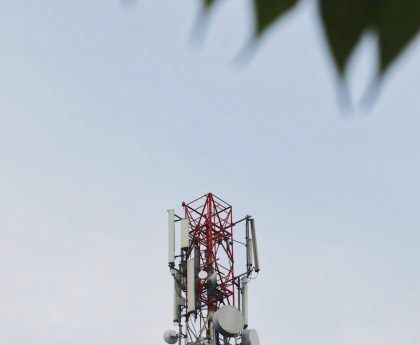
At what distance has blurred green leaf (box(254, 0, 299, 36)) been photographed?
0.66 meters

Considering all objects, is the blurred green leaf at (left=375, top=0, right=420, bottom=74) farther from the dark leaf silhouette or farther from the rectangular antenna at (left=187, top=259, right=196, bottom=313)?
the rectangular antenna at (left=187, top=259, right=196, bottom=313)

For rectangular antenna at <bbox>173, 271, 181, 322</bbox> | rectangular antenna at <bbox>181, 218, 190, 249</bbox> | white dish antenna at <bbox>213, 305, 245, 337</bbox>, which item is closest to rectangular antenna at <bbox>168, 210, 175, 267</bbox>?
rectangular antenna at <bbox>181, 218, 190, 249</bbox>

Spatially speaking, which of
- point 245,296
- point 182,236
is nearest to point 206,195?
point 182,236

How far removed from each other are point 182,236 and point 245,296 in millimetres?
2892

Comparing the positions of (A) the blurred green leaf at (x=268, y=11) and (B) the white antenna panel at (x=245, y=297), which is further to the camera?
(B) the white antenna panel at (x=245, y=297)

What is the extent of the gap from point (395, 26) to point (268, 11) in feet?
0.34

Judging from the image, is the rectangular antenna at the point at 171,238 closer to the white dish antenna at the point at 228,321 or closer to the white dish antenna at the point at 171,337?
the white dish antenna at the point at 171,337

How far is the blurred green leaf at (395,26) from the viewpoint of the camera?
0.62 m

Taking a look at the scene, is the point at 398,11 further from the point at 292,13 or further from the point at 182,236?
the point at 182,236

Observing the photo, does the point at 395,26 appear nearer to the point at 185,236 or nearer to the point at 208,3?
the point at 208,3

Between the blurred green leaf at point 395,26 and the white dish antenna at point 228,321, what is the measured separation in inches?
954

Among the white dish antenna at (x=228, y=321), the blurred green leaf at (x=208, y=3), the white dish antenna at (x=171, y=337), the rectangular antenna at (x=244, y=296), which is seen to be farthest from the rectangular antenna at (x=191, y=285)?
the blurred green leaf at (x=208, y=3)

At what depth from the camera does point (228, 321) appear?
966 inches

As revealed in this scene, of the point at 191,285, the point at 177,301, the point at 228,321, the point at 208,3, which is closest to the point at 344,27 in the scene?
the point at 208,3
